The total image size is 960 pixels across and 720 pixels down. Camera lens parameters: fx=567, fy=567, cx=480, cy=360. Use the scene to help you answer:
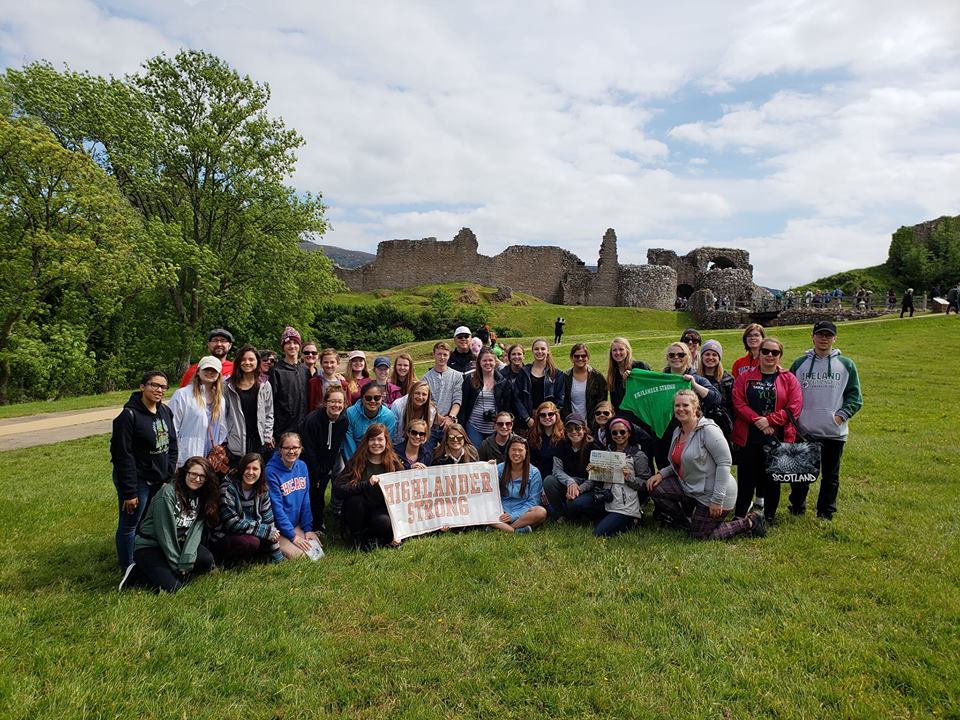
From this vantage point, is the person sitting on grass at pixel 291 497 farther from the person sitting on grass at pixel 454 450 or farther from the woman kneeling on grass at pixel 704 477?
the woman kneeling on grass at pixel 704 477

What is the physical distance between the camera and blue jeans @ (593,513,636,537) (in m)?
5.76

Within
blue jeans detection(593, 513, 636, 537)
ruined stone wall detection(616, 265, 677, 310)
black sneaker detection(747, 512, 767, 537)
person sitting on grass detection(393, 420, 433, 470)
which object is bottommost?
blue jeans detection(593, 513, 636, 537)

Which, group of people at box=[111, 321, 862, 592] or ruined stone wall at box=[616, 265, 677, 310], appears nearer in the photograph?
group of people at box=[111, 321, 862, 592]

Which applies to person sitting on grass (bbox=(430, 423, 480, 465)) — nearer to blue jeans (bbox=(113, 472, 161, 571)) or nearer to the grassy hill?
blue jeans (bbox=(113, 472, 161, 571))

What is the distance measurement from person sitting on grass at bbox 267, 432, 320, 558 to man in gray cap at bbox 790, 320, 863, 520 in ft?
16.7

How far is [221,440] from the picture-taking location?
565 centimetres

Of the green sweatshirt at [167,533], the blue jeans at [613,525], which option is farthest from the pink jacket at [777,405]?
the green sweatshirt at [167,533]

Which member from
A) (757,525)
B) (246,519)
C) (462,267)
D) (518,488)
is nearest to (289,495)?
(246,519)

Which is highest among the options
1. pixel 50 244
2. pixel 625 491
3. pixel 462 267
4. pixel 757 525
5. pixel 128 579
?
pixel 462 267

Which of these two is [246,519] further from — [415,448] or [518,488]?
[518,488]

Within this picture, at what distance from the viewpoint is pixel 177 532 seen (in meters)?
4.86

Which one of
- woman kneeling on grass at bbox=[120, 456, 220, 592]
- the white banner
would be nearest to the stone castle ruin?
the white banner

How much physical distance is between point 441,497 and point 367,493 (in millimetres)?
803

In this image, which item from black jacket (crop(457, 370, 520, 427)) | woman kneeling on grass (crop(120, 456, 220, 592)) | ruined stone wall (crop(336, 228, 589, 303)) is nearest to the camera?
woman kneeling on grass (crop(120, 456, 220, 592))
